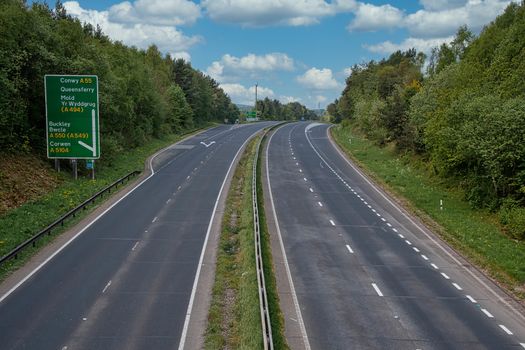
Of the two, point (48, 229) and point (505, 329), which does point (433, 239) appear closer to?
point (505, 329)

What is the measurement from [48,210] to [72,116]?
363 inches

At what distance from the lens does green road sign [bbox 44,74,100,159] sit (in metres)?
39.6

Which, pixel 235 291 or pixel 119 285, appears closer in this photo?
pixel 235 291

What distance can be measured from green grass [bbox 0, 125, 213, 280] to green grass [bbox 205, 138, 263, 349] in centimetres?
850

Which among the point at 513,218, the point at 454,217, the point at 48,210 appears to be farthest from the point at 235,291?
the point at 513,218

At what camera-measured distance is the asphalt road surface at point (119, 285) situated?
54.0ft

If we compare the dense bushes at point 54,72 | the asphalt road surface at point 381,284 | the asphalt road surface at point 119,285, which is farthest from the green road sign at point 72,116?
the asphalt road surface at point 381,284

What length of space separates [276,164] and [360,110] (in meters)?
28.1

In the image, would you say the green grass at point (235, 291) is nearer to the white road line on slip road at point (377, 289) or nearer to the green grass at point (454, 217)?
the white road line on slip road at point (377, 289)

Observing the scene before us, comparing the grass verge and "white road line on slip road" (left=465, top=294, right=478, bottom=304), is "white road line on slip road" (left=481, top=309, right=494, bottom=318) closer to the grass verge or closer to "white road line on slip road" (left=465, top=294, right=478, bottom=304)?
"white road line on slip road" (left=465, top=294, right=478, bottom=304)

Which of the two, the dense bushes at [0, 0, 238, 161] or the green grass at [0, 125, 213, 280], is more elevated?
the dense bushes at [0, 0, 238, 161]

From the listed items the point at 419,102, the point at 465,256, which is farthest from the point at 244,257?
the point at 419,102

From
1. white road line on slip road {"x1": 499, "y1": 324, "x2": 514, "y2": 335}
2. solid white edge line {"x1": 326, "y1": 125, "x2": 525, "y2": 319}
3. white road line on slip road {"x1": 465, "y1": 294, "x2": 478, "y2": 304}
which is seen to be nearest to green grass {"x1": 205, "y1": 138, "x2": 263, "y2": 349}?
white road line on slip road {"x1": 499, "y1": 324, "x2": 514, "y2": 335}

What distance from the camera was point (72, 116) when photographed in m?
40.3
